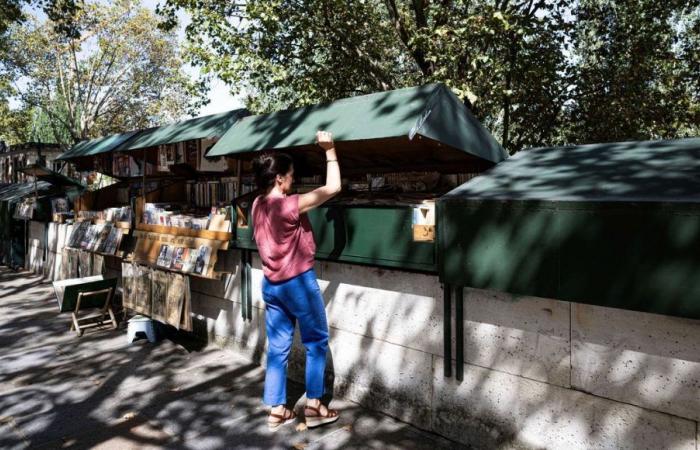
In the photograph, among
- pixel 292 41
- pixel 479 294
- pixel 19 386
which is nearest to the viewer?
pixel 479 294

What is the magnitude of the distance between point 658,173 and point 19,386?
5910 millimetres

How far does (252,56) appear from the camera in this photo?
10.3m

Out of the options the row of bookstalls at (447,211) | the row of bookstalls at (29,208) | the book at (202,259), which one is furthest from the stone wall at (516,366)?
the row of bookstalls at (29,208)

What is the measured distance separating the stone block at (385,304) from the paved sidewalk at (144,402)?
708mm

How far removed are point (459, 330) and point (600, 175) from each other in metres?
1.39

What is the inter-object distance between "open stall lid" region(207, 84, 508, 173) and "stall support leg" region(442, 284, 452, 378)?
3.65 feet

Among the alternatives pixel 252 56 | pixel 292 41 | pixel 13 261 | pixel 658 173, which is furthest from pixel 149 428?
pixel 13 261

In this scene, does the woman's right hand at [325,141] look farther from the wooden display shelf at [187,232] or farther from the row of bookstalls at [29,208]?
the row of bookstalls at [29,208]

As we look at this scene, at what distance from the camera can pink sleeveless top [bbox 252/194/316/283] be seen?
3662 mm

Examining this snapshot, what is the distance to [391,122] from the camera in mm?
3727

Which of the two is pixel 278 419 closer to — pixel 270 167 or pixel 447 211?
pixel 270 167

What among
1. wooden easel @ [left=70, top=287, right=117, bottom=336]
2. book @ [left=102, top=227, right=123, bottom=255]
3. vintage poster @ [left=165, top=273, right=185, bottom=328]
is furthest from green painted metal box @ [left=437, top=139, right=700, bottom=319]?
book @ [left=102, top=227, right=123, bottom=255]

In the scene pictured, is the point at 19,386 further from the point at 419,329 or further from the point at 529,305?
the point at 529,305

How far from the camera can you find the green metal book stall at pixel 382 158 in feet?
12.1
